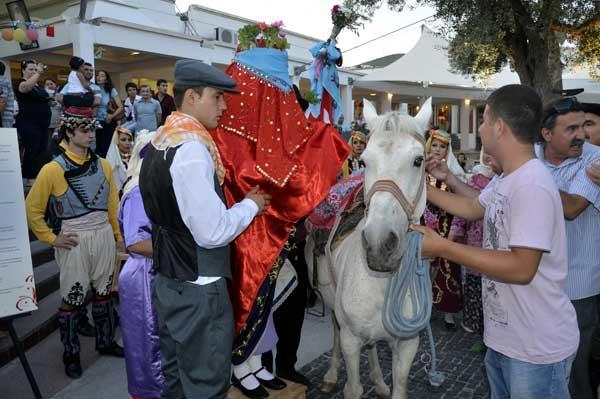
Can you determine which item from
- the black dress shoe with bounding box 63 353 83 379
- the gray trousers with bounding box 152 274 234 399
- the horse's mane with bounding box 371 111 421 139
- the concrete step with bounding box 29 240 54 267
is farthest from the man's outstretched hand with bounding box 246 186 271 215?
the concrete step with bounding box 29 240 54 267

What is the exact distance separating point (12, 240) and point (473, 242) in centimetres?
440

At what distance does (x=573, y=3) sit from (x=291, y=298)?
1300cm

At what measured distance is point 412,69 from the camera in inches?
714

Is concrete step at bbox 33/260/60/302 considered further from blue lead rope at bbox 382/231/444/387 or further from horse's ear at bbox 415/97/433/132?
horse's ear at bbox 415/97/433/132

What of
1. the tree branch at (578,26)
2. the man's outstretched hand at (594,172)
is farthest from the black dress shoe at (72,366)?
the tree branch at (578,26)

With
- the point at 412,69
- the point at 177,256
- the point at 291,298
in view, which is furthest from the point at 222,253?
the point at 412,69

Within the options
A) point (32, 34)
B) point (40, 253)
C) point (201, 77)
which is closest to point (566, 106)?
point (201, 77)

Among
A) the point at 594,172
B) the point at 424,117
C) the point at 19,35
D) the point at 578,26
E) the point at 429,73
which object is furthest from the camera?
the point at 429,73

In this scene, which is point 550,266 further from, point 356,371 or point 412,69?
point 412,69

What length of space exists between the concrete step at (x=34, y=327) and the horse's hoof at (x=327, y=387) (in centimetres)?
301

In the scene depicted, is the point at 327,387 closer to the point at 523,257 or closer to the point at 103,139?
the point at 523,257

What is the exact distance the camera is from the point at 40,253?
20.8 ft

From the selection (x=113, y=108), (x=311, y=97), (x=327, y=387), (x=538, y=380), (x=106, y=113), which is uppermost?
(x=113, y=108)

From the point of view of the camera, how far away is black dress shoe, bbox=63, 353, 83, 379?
4.35 m
